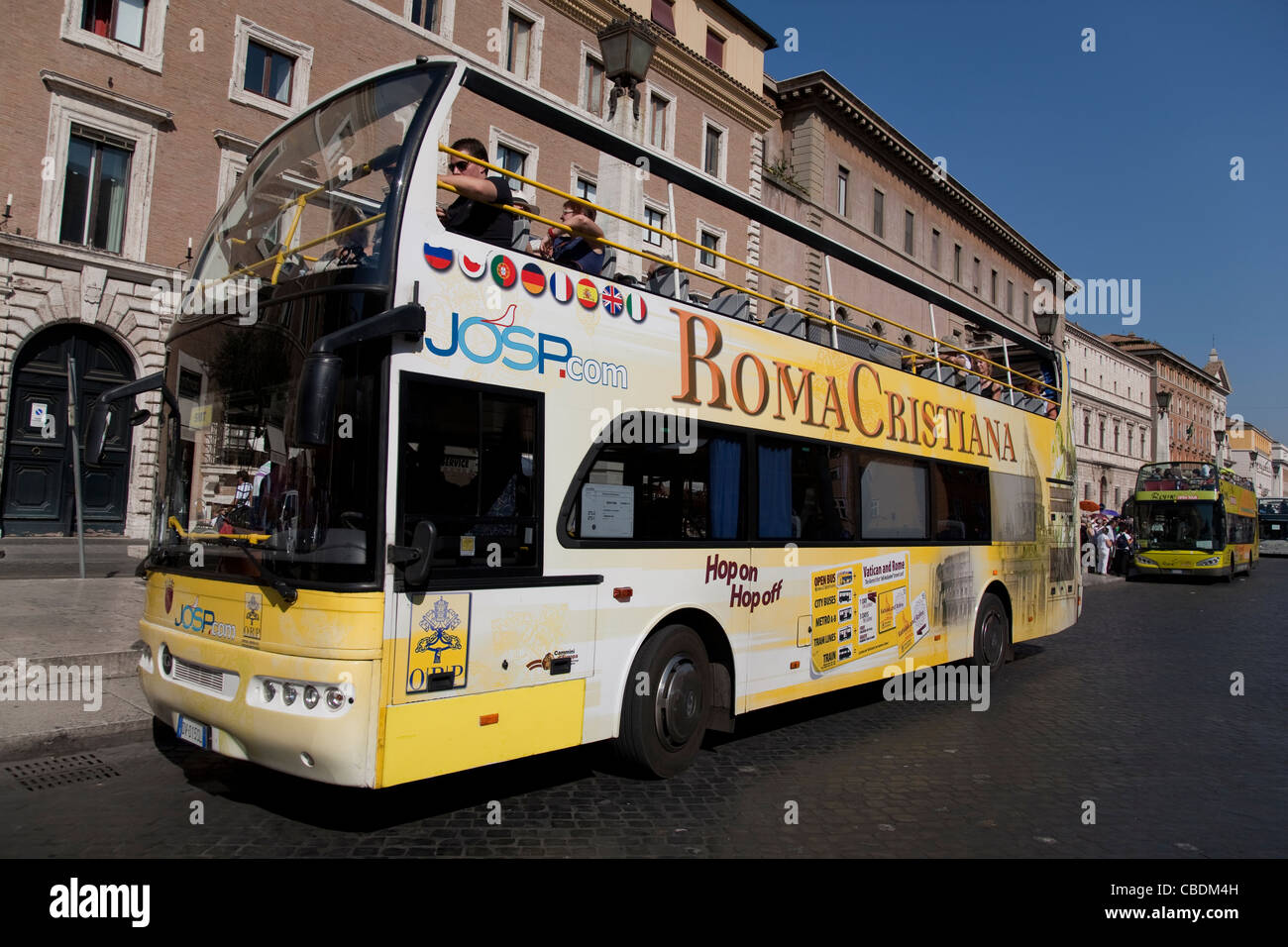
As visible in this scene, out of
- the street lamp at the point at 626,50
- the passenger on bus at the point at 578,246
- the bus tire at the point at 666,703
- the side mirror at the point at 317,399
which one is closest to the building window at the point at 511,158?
the street lamp at the point at 626,50

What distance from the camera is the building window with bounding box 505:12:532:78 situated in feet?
82.9

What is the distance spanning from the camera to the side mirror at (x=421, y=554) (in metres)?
4.23

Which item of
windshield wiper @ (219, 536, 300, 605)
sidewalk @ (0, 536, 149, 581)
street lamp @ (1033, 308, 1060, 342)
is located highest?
street lamp @ (1033, 308, 1060, 342)

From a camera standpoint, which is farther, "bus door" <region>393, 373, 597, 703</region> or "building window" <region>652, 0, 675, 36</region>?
"building window" <region>652, 0, 675, 36</region>

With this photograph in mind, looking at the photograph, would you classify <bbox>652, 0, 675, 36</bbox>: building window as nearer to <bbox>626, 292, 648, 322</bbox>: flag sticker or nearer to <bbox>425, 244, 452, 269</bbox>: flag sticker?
<bbox>626, 292, 648, 322</bbox>: flag sticker

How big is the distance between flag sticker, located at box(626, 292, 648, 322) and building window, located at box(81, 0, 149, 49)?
18555 millimetres

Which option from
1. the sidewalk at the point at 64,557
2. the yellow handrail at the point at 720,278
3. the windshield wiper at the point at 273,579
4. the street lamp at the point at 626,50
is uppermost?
the street lamp at the point at 626,50

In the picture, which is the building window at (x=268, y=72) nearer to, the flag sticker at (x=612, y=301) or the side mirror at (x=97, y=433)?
the side mirror at (x=97, y=433)

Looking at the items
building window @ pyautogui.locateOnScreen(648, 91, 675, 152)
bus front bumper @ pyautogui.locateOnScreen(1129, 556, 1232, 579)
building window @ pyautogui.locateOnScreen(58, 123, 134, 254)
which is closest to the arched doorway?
building window @ pyautogui.locateOnScreen(58, 123, 134, 254)

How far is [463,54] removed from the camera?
78.1ft

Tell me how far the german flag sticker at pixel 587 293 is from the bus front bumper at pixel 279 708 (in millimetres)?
2446

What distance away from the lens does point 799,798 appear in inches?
217

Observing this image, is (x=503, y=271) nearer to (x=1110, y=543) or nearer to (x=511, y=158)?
(x=511, y=158)
